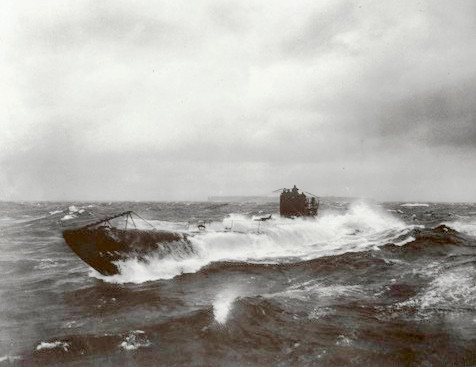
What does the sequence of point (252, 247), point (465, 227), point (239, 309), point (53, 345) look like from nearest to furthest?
point (53, 345) < point (239, 309) < point (252, 247) < point (465, 227)

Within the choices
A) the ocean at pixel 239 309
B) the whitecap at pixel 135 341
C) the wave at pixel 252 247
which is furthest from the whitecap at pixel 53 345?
the wave at pixel 252 247

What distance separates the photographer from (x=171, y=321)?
1261 centimetres

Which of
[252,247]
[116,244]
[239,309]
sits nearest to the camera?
[239,309]

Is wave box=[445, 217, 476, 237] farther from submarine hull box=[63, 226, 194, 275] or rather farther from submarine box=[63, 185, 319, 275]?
submarine hull box=[63, 226, 194, 275]

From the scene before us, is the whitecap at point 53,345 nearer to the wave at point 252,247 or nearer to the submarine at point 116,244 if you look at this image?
the wave at point 252,247

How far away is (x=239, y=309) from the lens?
13516mm

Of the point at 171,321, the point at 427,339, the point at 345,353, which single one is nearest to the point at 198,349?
the point at 171,321

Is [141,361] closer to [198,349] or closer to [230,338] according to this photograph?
[198,349]

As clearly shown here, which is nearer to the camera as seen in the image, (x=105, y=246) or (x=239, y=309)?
(x=239, y=309)

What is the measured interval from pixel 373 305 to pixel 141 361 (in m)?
8.90

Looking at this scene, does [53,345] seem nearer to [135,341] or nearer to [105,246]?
[135,341]

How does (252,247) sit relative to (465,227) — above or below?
above

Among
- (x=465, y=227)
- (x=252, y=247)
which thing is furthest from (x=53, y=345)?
(x=465, y=227)

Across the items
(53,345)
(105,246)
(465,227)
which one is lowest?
(465,227)
